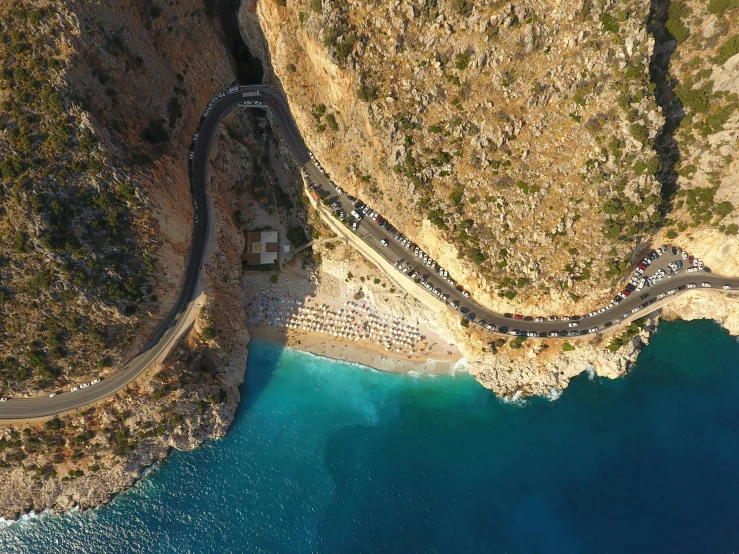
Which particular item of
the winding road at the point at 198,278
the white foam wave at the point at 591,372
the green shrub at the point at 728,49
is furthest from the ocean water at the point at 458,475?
the green shrub at the point at 728,49

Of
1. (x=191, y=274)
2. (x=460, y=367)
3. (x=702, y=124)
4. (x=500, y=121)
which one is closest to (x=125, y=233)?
(x=191, y=274)

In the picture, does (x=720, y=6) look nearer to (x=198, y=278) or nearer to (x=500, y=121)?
(x=500, y=121)

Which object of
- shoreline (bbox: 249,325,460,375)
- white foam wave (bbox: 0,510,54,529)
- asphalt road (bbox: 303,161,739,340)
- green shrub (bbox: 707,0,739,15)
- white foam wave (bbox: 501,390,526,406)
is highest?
green shrub (bbox: 707,0,739,15)

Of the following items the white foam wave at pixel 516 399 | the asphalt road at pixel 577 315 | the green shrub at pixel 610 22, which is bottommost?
the white foam wave at pixel 516 399

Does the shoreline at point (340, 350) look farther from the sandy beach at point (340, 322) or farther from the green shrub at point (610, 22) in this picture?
the green shrub at point (610, 22)

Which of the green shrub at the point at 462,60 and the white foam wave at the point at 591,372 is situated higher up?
the green shrub at the point at 462,60

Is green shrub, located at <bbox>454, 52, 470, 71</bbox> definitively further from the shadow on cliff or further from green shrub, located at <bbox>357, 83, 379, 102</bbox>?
the shadow on cliff

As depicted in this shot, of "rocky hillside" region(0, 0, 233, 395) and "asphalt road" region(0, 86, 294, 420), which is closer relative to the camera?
"rocky hillside" region(0, 0, 233, 395)

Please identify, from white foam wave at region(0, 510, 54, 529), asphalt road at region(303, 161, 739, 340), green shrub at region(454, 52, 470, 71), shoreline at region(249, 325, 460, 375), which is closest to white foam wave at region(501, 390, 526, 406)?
asphalt road at region(303, 161, 739, 340)
